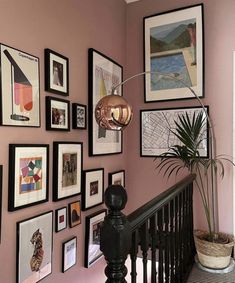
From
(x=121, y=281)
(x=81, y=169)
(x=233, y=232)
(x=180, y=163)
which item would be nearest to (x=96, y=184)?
(x=81, y=169)

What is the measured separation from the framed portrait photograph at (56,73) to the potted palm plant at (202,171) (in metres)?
1.21

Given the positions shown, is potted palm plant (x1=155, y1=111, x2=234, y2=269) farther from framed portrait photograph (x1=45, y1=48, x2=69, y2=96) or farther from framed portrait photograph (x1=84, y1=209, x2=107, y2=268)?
framed portrait photograph (x1=45, y1=48, x2=69, y2=96)

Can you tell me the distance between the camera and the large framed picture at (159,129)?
9.66ft

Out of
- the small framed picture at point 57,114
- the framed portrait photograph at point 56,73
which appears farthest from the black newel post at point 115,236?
the framed portrait photograph at point 56,73

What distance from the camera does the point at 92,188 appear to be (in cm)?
255

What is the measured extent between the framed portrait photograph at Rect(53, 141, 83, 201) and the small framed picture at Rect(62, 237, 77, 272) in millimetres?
397

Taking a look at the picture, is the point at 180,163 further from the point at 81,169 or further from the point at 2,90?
the point at 2,90

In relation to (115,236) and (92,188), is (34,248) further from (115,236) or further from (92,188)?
(115,236)

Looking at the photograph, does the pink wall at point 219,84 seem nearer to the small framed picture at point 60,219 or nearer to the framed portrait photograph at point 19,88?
the small framed picture at point 60,219

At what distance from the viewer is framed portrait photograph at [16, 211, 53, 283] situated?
1748mm

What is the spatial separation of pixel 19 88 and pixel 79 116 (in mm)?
700

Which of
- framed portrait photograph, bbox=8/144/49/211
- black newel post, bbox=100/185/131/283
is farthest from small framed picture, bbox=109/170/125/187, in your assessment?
black newel post, bbox=100/185/131/283

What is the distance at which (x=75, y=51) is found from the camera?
7.67 feet

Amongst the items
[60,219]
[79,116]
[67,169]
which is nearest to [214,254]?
[60,219]
